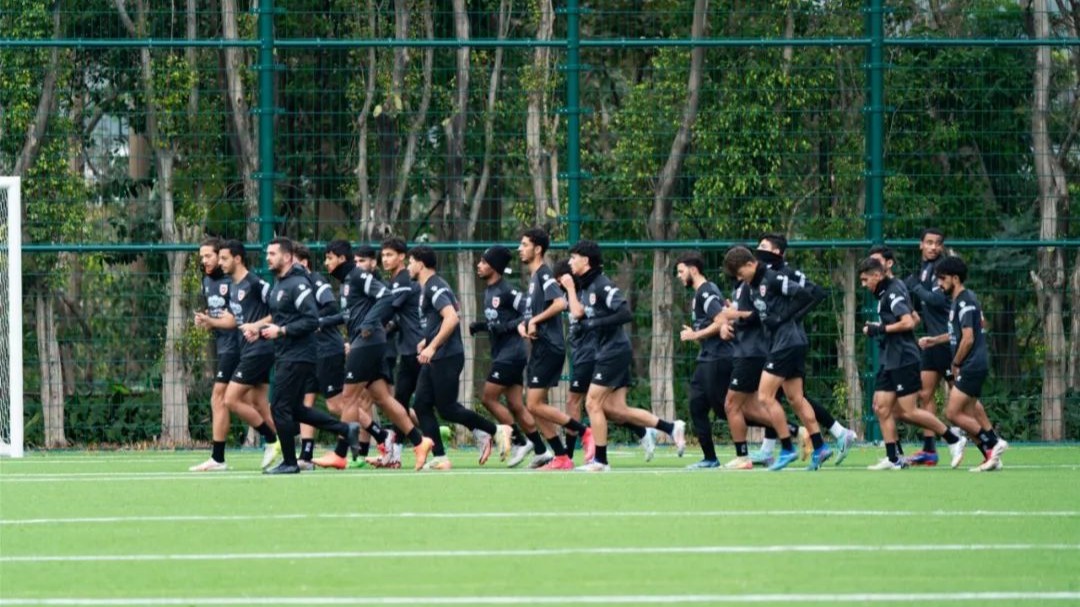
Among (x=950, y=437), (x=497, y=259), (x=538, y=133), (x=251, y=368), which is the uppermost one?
(x=538, y=133)

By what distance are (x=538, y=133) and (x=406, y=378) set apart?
6338 mm

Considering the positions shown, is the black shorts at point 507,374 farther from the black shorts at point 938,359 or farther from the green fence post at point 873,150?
the green fence post at point 873,150

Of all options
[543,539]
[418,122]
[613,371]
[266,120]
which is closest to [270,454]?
[613,371]

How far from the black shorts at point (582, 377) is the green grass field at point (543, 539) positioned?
54.8 inches

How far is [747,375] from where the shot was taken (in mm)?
16688

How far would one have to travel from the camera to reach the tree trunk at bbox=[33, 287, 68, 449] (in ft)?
73.4

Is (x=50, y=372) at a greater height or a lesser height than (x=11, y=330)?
lesser

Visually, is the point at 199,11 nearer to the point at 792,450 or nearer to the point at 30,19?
the point at 30,19

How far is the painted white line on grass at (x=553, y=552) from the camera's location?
9.57 meters

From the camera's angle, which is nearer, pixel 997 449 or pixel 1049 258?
pixel 997 449

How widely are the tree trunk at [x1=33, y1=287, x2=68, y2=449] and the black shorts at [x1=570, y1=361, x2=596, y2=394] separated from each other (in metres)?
7.46

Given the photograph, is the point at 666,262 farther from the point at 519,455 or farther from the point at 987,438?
the point at 987,438

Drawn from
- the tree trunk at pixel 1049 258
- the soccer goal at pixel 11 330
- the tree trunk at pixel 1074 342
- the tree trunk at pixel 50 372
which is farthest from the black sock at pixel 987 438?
the tree trunk at pixel 50 372

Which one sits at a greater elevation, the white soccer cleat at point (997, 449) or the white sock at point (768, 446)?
the white soccer cleat at point (997, 449)
